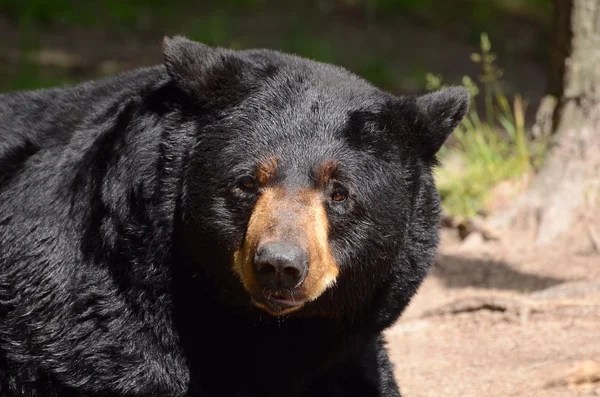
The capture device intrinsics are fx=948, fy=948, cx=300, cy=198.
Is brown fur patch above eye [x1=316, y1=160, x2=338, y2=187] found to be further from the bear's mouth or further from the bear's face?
the bear's mouth

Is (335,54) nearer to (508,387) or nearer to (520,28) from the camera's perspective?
(520,28)

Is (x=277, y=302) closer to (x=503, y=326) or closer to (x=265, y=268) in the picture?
(x=265, y=268)

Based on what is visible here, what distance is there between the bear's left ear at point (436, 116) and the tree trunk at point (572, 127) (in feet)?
9.47

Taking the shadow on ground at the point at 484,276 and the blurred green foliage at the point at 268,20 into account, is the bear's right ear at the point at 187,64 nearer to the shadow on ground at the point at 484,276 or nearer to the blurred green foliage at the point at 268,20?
the shadow on ground at the point at 484,276

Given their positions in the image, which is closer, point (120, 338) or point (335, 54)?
point (120, 338)

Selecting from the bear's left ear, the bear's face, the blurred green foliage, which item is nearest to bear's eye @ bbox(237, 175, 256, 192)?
the bear's face

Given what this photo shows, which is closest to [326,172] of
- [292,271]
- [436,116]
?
[292,271]

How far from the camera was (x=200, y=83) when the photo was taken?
13.6 feet

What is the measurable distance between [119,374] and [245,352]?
558mm

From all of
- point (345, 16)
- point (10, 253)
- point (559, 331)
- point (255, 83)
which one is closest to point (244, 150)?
→ point (255, 83)

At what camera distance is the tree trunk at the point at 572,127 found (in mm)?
6922

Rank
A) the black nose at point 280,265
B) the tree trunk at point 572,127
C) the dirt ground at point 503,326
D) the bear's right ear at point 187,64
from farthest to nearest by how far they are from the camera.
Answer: the tree trunk at point 572,127
the dirt ground at point 503,326
the bear's right ear at point 187,64
the black nose at point 280,265

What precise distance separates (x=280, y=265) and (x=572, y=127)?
13.6ft

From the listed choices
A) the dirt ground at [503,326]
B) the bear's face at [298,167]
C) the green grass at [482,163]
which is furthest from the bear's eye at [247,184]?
the green grass at [482,163]
